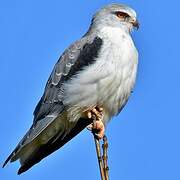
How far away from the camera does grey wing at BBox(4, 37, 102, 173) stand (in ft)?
20.7

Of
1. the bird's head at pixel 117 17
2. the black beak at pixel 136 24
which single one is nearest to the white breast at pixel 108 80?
the bird's head at pixel 117 17

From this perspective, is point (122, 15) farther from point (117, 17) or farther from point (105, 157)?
point (105, 157)

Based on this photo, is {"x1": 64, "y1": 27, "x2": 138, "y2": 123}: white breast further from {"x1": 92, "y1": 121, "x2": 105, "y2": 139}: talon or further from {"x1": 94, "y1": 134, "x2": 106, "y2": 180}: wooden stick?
{"x1": 94, "y1": 134, "x2": 106, "y2": 180}: wooden stick

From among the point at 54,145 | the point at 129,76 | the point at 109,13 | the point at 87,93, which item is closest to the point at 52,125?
the point at 54,145

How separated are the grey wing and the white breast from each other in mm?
109

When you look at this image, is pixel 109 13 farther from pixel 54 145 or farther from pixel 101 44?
pixel 54 145

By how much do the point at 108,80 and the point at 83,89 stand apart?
0.31m

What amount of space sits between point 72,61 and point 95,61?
367 millimetres

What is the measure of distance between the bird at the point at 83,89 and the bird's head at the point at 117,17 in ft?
0.08

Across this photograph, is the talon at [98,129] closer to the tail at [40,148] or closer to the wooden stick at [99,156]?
the wooden stick at [99,156]

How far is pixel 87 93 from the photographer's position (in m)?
6.17

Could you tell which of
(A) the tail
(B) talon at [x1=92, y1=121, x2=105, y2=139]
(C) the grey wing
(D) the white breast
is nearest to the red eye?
(D) the white breast

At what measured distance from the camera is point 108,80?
19.9 ft

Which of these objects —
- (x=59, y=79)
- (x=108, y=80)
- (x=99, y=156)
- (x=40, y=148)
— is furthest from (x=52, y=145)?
(x=99, y=156)
